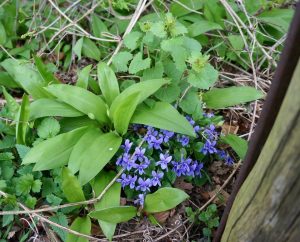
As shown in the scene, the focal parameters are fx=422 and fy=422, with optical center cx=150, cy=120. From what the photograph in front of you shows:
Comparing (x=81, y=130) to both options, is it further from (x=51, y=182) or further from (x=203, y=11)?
(x=203, y=11)

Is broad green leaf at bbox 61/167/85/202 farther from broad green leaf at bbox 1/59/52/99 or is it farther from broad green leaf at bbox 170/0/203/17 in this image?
broad green leaf at bbox 170/0/203/17

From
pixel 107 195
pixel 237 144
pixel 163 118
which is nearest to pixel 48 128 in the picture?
pixel 107 195

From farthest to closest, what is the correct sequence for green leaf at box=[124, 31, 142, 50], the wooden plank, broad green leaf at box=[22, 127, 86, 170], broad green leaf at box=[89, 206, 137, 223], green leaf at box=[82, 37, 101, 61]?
green leaf at box=[82, 37, 101, 61], green leaf at box=[124, 31, 142, 50], broad green leaf at box=[22, 127, 86, 170], broad green leaf at box=[89, 206, 137, 223], the wooden plank

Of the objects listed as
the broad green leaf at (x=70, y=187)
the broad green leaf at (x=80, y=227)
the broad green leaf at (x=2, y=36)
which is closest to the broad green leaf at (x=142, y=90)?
the broad green leaf at (x=70, y=187)

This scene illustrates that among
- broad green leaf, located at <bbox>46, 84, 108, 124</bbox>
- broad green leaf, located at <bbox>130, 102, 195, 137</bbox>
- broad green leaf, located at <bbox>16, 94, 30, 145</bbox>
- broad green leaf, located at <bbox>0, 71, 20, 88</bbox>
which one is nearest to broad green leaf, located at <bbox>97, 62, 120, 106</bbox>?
broad green leaf, located at <bbox>46, 84, 108, 124</bbox>

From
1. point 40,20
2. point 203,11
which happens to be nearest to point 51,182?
point 40,20

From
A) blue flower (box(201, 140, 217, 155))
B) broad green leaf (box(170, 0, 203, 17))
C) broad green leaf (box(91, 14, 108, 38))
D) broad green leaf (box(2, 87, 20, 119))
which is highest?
broad green leaf (box(170, 0, 203, 17))

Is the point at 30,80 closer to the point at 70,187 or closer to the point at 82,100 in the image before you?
the point at 82,100
